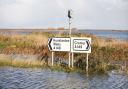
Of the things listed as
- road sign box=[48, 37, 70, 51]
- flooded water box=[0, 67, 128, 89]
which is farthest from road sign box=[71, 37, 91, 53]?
flooded water box=[0, 67, 128, 89]

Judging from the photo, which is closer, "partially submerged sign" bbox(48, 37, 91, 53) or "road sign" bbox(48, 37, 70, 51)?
"partially submerged sign" bbox(48, 37, 91, 53)

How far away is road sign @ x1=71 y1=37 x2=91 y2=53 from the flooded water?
A: 187cm

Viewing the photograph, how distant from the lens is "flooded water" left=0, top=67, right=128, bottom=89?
18.0 m

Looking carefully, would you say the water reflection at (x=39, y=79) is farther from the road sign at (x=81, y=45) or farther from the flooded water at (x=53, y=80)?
the road sign at (x=81, y=45)

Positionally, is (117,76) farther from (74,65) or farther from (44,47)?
(44,47)

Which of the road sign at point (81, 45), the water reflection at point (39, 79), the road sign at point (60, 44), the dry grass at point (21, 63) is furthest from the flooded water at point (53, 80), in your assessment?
the road sign at point (81, 45)

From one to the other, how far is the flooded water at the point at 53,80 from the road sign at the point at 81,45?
1.87 meters

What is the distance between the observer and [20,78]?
1994 centimetres

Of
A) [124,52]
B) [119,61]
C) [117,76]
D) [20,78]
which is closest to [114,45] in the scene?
[124,52]

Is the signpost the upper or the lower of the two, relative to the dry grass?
upper

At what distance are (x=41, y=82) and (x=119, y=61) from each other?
407 inches

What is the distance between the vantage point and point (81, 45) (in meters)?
23.3

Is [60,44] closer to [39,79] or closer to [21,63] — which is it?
[21,63]

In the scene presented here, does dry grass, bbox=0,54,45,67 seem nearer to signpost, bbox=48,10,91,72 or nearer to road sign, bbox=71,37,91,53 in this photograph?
signpost, bbox=48,10,91,72
